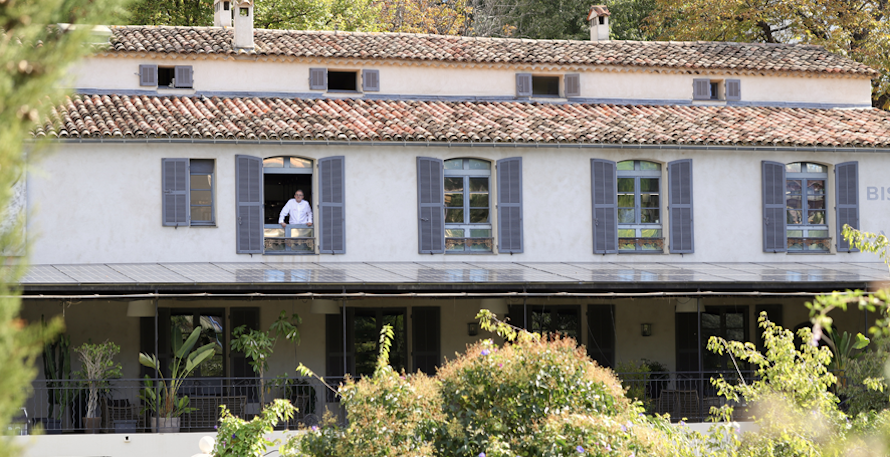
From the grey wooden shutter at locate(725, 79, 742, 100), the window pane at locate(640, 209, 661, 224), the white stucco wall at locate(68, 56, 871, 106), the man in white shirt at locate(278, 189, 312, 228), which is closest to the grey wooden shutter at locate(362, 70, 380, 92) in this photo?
the white stucco wall at locate(68, 56, 871, 106)

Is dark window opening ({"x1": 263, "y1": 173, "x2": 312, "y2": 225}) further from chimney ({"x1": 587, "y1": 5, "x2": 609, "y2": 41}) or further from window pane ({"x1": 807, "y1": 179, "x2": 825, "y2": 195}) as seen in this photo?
window pane ({"x1": 807, "y1": 179, "x2": 825, "y2": 195})

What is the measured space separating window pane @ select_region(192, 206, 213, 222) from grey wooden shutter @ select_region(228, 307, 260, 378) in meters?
1.60

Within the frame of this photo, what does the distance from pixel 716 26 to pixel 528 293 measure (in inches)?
615

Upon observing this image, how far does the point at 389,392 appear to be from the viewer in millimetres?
7586

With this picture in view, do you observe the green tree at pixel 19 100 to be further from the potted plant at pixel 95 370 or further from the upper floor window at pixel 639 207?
the upper floor window at pixel 639 207

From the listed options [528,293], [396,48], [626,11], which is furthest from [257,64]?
[626,11]

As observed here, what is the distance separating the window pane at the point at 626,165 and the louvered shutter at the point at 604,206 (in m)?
0.26

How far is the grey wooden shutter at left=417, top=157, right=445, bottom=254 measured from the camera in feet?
54.1

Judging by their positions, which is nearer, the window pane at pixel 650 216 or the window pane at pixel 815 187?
the window pane at pixel 650 216

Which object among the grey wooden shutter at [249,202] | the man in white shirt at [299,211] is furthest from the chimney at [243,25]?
the man in white shirt at [299,211]

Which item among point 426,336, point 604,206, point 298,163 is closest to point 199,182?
point 298,163

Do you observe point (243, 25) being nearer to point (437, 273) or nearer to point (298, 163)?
point (298, 163)

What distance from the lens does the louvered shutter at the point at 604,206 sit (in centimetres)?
1702

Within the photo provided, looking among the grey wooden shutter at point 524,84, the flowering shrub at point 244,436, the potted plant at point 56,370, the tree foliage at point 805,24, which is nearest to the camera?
the flowering shrub at point 244,436
